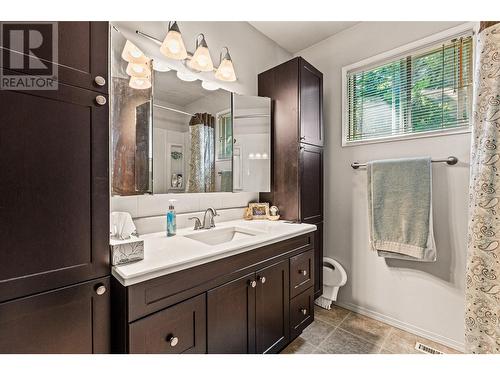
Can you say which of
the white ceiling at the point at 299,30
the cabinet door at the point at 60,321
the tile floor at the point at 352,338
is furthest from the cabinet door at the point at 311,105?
the cabinet door at the point at 60,321

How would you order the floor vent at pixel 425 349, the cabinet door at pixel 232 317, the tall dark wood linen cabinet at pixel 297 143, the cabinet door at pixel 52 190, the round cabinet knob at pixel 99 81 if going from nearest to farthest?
the cabinet door at pixel 52 190 < the round cabinet knob at pixel 99 81 < the cabinet door at pixel 232 317 < the floor vent at pixel 425 349 < the tall dark wood linen cabinet at pixel 297 143

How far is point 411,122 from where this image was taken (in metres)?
1.72

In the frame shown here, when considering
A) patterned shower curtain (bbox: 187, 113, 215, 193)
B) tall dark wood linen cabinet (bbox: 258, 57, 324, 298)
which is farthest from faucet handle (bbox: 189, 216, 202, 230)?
tall dark wood linen cabinet (bbox: 258, 57, 324, 298)

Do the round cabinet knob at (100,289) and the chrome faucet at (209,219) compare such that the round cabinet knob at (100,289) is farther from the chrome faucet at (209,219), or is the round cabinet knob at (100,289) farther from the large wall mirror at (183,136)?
the chrome faucet at (209,219)

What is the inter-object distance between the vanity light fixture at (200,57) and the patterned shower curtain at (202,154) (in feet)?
1.09

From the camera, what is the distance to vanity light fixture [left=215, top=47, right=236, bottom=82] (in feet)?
5.65

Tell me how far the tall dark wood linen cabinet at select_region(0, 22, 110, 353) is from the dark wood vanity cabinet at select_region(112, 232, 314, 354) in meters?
0.12

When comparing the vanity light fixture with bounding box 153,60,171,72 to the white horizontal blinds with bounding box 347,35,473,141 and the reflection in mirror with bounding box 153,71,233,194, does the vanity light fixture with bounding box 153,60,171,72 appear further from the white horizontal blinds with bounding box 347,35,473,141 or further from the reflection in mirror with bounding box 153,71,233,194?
the white horizontal blinds with bounding box 347,35,473,141

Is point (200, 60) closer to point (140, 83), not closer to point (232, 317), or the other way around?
point (140, 83)

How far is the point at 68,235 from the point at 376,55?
2360 millimetres

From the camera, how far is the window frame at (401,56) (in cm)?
150

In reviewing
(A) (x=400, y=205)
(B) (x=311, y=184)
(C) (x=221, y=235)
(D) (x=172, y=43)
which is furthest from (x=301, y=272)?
(D) (x=172, y=43)
